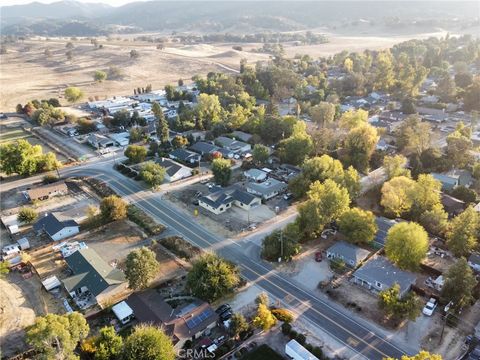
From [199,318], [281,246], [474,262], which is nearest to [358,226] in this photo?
[281,246]

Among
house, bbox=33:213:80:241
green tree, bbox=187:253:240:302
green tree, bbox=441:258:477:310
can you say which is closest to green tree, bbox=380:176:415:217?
green tree, bbox=441:258:477:310

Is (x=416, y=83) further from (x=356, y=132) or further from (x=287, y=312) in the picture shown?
(x=287, y=312)

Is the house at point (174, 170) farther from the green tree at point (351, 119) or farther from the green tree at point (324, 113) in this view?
the green tree at point (324, 113)

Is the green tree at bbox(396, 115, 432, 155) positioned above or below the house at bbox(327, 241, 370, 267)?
above

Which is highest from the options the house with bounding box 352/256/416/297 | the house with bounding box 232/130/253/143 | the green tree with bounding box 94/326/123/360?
the house with bounding box 232/130/253/143

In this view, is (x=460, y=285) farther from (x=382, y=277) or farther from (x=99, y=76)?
(x=99, y=76)

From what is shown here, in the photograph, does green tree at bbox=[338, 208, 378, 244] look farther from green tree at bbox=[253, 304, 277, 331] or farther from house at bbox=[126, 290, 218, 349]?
house at bbox=[126, 290, 218, 349]
